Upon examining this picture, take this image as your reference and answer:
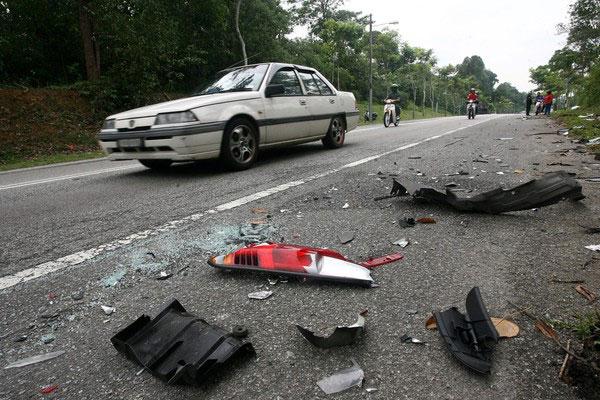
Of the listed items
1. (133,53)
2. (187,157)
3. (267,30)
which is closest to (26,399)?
(187,157)

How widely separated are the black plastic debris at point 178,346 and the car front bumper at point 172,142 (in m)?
3.48

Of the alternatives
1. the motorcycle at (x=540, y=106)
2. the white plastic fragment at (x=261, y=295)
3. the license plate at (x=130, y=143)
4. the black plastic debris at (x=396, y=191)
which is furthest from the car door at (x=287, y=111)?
the motorcycle at (x=540, y=106)

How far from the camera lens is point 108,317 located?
1.75 metres

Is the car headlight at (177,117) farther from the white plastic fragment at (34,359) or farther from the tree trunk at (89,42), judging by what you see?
the tree trunk at (89,42)

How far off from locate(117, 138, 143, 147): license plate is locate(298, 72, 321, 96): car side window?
9.65 ft

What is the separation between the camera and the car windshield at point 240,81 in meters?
5.84

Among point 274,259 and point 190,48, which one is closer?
point 274,259

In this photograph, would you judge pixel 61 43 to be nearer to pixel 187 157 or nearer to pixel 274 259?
pixel 187 157

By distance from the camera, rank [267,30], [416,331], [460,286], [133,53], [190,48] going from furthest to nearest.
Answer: [267,30] → [190,48] → [133,53] → [460,286] → [416,331]

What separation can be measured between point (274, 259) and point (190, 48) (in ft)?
61.7

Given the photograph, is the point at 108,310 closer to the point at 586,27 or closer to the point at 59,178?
the point at 59,178

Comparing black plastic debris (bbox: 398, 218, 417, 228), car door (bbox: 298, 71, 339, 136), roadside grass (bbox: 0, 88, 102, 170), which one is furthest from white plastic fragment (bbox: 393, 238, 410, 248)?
roadside grass (bbox: 0, 88, 102, 170)

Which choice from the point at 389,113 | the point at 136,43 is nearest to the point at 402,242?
the point at 136,43

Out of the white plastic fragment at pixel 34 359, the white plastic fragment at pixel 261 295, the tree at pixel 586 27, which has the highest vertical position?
the tree at pixel 586 27
